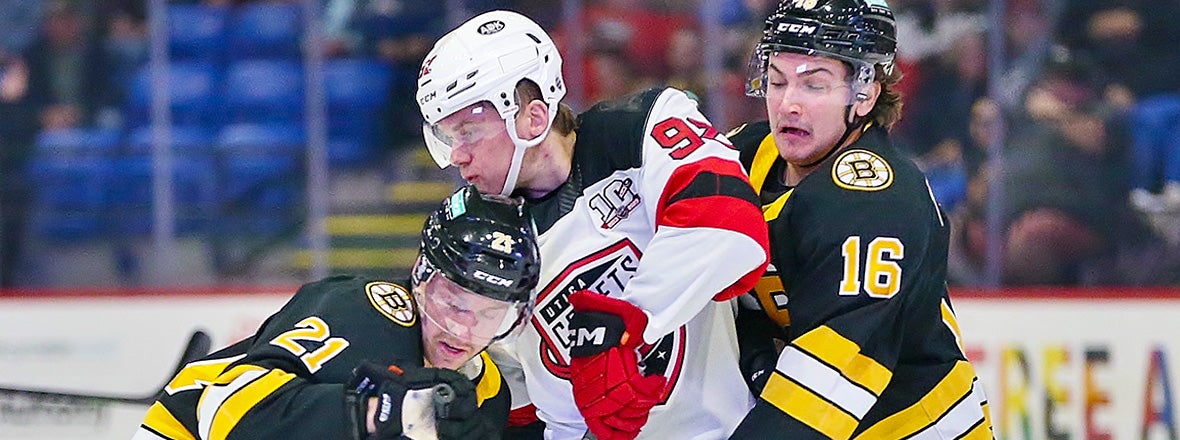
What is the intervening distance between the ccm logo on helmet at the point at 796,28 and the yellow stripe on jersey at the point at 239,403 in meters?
0.88

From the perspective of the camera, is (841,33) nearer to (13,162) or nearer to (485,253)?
(485,253)

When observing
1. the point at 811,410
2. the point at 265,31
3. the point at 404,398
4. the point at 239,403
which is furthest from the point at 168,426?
the point at 265,31

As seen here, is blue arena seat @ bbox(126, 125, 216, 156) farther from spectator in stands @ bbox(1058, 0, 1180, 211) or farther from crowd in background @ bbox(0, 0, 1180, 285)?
spectator in stands @ bbox(1058, 0, 1180, 211)

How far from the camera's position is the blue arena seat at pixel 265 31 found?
199 inches

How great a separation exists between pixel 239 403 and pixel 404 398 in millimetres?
251

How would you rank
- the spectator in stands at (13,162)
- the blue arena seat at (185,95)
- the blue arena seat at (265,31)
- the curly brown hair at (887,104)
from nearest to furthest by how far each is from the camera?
the curly brown hair at (887,104), the spectator in stands at (13,162), the blue arena seat at (185,95), the blue arena seat at (265,31)

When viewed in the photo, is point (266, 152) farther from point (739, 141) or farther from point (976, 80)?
point (739, 141)

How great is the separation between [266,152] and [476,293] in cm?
292

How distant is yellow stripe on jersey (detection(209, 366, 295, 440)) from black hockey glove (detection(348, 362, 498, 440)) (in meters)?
0.13

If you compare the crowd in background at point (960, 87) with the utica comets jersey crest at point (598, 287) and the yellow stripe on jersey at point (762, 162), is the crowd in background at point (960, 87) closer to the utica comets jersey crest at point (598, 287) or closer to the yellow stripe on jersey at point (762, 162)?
the yellow stripe on jersey at point (762, 162)

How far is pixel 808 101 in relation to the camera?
2.37 meters

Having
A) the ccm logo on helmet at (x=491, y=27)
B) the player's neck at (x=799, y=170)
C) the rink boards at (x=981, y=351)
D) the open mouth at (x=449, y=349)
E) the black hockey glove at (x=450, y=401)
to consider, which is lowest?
the rink boards at (x=981, y=351)

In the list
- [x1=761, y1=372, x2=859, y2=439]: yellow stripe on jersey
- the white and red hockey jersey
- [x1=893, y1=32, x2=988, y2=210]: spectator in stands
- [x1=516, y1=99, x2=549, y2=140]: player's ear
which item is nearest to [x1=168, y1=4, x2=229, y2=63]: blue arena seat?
[x1=893, y1=32, x2=988, y2=210]: spectator in stands

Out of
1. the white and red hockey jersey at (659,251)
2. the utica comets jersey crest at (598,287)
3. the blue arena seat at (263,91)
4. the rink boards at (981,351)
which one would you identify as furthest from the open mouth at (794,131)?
the blue arena seat at (263,91)
